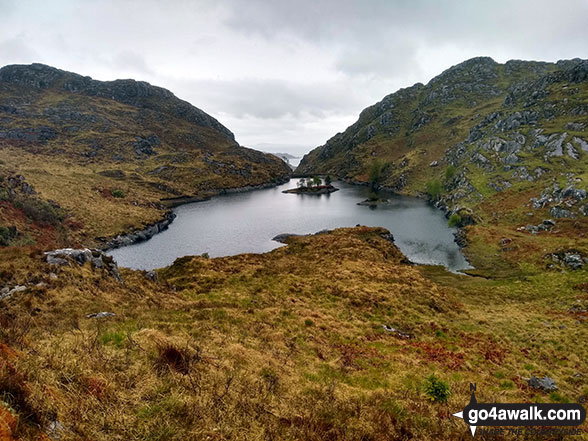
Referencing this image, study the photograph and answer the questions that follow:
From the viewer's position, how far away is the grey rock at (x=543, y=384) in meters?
18.1

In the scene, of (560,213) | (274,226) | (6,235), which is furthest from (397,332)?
(560,213)

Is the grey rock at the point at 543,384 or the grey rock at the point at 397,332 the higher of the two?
the grey rock at the point at 543,384

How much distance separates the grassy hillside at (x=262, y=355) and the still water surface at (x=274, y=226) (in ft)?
110

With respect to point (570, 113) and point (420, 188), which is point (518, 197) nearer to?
point (420, 188)

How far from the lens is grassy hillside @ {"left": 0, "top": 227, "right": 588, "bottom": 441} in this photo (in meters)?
→ 8.28

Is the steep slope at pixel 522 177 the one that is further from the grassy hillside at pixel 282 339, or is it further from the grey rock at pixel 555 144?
the grassy hillside at pixel 282 339

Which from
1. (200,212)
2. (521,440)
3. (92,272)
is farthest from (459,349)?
(200,212)

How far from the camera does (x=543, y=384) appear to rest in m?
18.4

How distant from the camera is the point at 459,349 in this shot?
2369 centimetres

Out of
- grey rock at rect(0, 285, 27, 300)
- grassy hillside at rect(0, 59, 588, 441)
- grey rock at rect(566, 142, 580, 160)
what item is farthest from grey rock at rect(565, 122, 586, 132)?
grey rock at rect(0, 285, 27, 300)

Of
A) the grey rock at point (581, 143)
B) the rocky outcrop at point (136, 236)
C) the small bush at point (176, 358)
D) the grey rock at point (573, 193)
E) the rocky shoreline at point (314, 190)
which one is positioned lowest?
the rocky outcrop at point (136, 236)

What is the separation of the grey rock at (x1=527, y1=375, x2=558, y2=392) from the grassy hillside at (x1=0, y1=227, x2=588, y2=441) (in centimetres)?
68

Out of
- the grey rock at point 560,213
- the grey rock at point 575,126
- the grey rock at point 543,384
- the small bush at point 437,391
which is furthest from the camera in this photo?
the grey rock at point 575,126

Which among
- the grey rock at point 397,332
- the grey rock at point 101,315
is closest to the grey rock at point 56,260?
the grey rock at point 101,315
